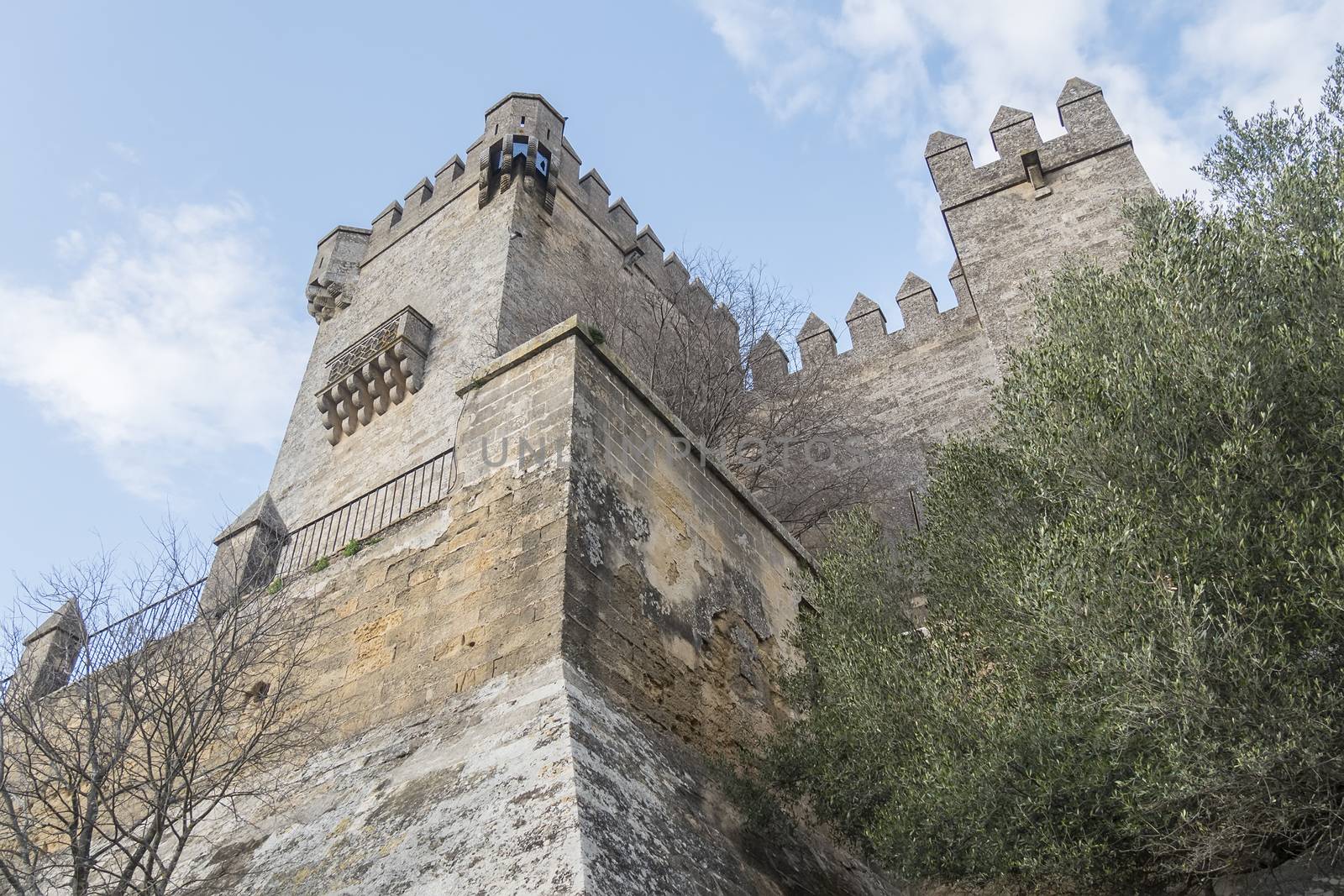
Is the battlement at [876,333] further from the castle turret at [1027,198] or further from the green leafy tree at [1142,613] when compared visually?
the green leafy tree at [1142,613]

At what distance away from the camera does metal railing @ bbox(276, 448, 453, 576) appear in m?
8.40

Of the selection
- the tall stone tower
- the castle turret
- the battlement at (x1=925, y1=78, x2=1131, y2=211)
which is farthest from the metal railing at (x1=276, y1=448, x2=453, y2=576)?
the battlement at (x1=925, y1=78, x2=1131, y2=211)

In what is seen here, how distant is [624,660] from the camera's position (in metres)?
6.17

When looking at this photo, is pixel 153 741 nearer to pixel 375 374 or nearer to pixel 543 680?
pixel 543 680

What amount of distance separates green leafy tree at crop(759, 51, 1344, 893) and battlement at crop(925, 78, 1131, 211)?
25.7 ft

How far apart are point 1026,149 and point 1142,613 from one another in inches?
495

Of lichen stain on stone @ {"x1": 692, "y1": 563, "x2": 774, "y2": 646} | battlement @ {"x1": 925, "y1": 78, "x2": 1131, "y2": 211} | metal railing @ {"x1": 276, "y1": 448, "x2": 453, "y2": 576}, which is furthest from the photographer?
battlement @ {"x1": 925, "y1": 78, "x2": 1131, "y2": 211}

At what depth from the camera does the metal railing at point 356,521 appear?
8401 millimetres

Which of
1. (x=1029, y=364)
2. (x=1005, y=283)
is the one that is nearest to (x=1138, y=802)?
(x=1029, y=364)

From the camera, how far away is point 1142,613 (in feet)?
16.9

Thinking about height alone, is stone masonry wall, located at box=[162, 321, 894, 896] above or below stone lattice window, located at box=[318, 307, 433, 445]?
below

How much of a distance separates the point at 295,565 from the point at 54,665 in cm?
386

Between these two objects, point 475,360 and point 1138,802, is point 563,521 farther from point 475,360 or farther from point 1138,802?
point 475,360

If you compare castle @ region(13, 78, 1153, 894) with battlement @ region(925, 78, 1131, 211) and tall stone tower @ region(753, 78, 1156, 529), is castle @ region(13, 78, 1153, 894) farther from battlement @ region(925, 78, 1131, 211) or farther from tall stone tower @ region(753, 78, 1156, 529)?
battlement @ region(925, 78, 1131, 211)
